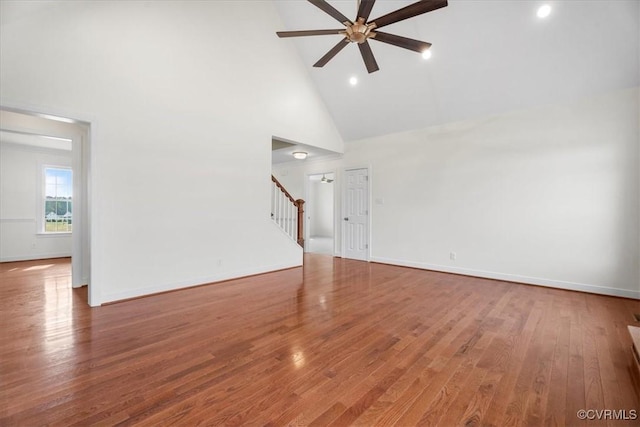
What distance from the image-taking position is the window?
655 centimetres

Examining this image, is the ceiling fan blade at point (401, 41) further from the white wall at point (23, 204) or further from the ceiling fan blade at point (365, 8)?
the white wall at point (23, 204)

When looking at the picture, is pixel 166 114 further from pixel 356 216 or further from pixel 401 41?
pixel 356 216

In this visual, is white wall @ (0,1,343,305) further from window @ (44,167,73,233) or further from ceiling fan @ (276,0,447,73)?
window @ (44,167,73,233)

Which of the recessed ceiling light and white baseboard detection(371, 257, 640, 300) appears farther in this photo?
white baseboard detection(371, 257, 640, 300)

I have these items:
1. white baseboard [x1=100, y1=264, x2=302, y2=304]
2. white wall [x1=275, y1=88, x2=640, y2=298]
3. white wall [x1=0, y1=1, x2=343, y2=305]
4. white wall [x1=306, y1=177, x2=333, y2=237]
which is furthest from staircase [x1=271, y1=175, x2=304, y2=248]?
white wall [x1=306, y1=177, x2=333, y2=237]

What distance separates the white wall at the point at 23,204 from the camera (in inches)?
235

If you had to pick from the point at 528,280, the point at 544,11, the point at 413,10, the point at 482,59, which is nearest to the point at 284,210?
the point at 413,10

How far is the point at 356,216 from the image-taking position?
6.62 m

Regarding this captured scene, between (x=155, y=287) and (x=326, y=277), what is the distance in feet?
8.52

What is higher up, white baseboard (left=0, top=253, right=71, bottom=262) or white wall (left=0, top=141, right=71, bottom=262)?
white wall (left=0, top=141, right=71, bottom=262)

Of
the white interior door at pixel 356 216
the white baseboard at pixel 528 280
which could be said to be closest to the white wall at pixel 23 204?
the white interior door at pixel 356 216

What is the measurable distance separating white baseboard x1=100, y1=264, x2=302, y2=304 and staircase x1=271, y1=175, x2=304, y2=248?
3.01ft

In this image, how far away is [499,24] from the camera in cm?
361

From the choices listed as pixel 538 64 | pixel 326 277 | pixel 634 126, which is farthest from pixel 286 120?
pixel 634 126
